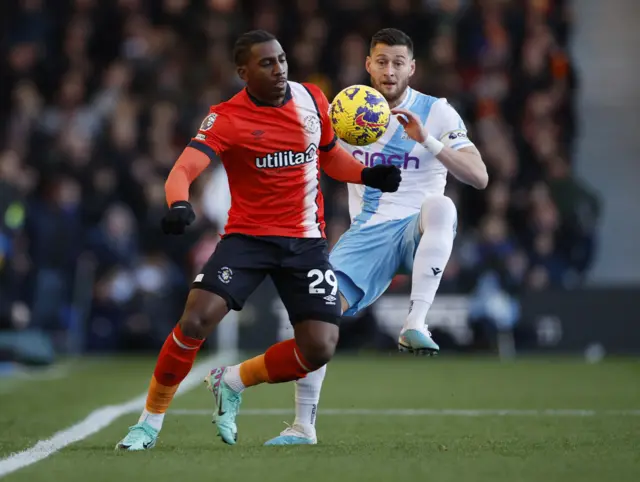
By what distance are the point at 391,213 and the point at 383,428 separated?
4.40 feet

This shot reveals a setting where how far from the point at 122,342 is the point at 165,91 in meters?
3.64

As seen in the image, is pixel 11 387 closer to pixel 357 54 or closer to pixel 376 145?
pixel 376 145

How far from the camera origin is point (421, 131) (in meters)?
7.31

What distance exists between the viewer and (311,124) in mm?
7047

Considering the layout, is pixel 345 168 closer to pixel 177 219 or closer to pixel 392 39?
pixel 392 39

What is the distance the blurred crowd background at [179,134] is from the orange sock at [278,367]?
8398 millimetres

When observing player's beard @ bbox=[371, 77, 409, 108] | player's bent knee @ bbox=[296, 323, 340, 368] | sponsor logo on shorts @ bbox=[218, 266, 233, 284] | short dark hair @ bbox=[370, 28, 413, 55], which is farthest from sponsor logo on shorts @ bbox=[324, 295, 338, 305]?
short dark hair @ bbox=[370, 28, 413, 55]

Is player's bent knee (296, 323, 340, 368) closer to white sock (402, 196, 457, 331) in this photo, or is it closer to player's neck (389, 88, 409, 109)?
white sock (402, 196, 457, 331)

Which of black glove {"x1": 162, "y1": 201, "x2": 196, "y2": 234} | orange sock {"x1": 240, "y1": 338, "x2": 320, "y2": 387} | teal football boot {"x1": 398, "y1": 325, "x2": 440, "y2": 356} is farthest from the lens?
teal football boot {"x1": 398, "y1": 325, "x2": 440, "y2": 356}

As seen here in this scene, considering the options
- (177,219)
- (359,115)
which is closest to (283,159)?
(359,115)

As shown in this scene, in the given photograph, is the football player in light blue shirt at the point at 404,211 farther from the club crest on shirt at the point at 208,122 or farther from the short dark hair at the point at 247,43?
the club crest on shirt at the point at 208,122

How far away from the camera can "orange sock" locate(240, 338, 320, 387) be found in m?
7.12

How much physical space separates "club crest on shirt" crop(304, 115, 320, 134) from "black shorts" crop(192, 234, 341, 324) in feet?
1.94

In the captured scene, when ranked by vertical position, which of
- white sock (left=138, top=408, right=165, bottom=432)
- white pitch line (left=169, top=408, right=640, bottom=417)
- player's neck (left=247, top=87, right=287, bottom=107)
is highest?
player's neck (left=247, top=87, right=287, bottom=107)
